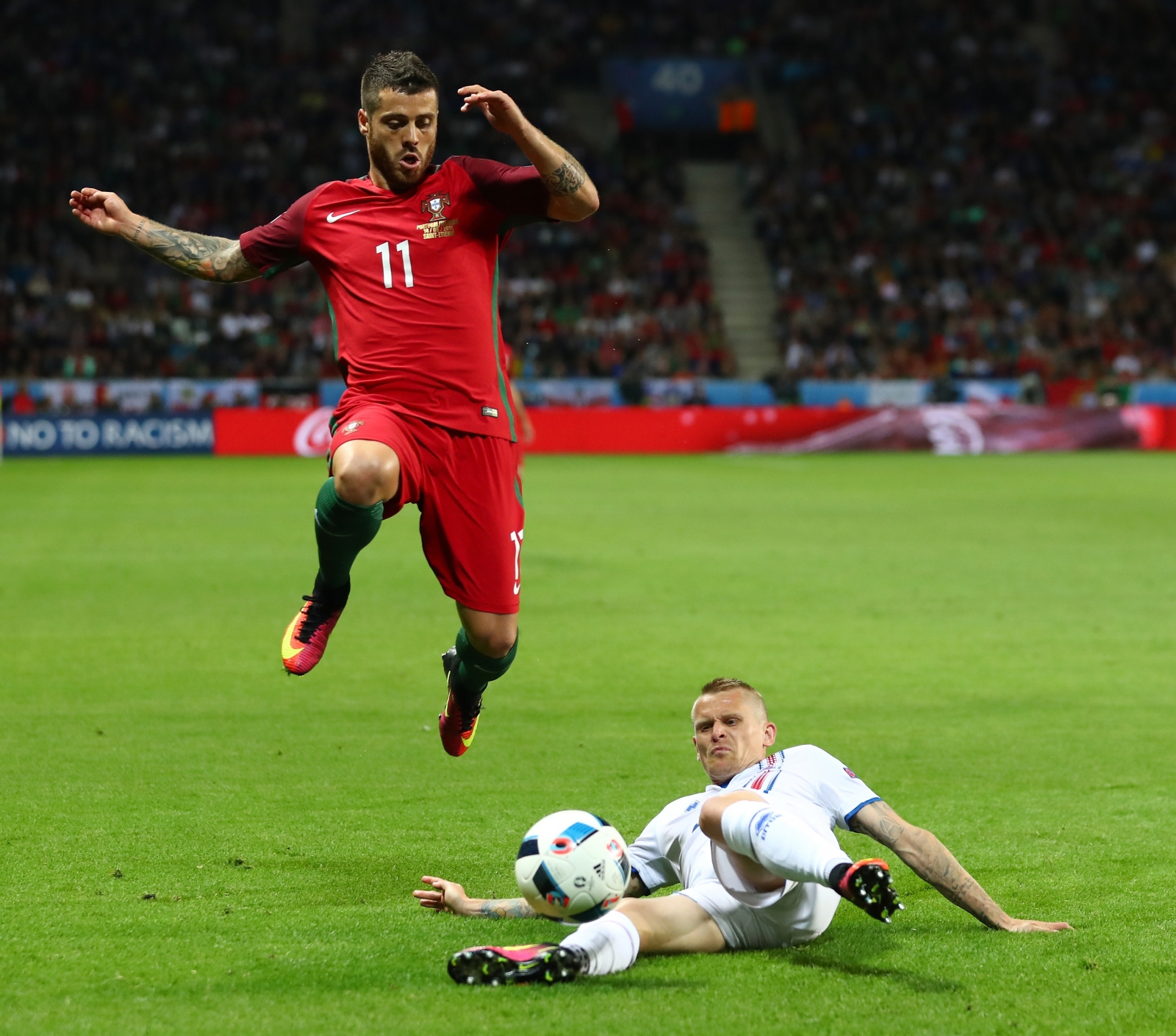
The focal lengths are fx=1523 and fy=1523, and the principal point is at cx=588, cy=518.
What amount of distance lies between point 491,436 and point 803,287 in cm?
3353

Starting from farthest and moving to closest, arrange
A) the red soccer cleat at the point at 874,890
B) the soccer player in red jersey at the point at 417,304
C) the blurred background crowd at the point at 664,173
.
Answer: the blurred background crowd at the point at 664,173
the soccer player in red jersey at the point at 417,304
the red soccer cleat at the point at 874,890

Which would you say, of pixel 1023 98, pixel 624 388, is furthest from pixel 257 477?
pixel 1023 98

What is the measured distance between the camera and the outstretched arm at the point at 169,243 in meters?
5.83

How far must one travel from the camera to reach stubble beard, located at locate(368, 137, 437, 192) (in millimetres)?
5676

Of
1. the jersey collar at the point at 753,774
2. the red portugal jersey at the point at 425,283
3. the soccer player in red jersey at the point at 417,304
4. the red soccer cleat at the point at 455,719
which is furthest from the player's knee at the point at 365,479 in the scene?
the jersey collar at the point at 753,774

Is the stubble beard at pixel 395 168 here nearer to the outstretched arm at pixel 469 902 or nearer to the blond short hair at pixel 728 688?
the blond short hair at pixel 728 688

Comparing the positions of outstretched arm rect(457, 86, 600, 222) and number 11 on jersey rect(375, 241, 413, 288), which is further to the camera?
number 11 on jersey rect(375, 241, 413, 288)

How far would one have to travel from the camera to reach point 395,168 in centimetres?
571

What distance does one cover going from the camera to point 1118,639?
11258 millimetres

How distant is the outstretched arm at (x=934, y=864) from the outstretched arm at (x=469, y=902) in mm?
791

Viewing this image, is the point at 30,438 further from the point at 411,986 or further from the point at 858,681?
the point at 411,986

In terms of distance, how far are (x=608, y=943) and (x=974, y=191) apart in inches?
1525

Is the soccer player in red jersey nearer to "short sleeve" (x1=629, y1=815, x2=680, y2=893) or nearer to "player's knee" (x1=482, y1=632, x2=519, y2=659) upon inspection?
"player's knee" (x1=482, y1=632, x2=519, y2=659)

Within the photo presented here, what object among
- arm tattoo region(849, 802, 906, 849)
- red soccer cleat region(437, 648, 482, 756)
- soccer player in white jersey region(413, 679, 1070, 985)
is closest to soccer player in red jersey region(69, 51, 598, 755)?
red soccer cleat region(437, 648, 482, 756)
